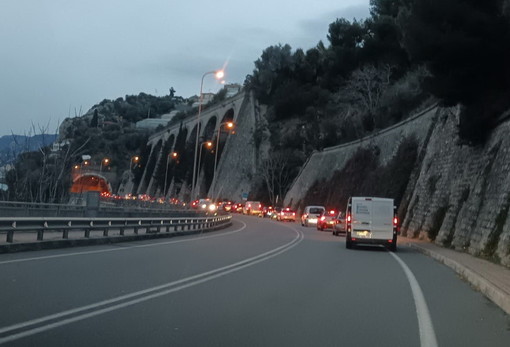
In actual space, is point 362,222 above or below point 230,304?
above

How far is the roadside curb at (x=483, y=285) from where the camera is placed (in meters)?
11.1

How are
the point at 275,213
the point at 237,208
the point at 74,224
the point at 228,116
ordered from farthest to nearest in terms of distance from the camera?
the point at 228,116
the point at 237,208
the point at 275,213
the point at 74,224

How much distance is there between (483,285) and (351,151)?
A: 175ft

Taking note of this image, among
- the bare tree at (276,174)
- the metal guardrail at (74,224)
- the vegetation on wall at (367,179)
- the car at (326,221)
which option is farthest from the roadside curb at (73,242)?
the bare tree at (276,174)

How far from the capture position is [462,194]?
28.9 metres

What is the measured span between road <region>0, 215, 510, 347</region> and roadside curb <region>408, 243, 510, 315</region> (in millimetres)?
238

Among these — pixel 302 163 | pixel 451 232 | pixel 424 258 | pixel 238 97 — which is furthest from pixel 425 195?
pixel 238 97

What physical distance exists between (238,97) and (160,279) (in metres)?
96.2

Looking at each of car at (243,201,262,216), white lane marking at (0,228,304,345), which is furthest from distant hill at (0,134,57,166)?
car at (243,201,262,216)

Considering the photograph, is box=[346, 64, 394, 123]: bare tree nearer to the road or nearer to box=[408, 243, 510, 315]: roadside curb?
box=[408, 243, 510, 315]: roadside curb

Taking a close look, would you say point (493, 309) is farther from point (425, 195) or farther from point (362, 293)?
point (425, 195)

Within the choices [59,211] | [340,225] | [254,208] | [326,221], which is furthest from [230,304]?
[254,208]

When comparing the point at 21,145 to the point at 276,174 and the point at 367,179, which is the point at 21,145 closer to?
the point at 367,179

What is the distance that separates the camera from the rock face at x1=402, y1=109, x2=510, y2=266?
2148cm
